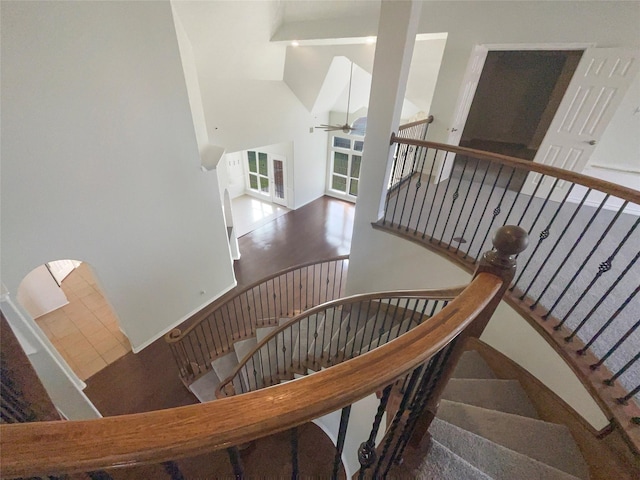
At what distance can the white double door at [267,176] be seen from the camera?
8.66 metres

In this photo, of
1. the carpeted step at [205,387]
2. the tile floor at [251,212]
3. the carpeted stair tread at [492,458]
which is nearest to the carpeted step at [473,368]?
the carpeted stair tread at [492,458]

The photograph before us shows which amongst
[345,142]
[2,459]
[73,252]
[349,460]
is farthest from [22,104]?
[345,142]

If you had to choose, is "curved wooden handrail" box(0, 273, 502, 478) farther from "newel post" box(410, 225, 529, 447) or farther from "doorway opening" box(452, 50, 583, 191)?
"doorway opening" box(452, 50, 583, 191)

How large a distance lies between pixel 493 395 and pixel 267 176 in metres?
8.59

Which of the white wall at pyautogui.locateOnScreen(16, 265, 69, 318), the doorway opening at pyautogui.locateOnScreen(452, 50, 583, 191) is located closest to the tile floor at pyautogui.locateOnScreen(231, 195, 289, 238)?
the white wall at pyautogui.locateOnScreen(16, 265, 69, 318)

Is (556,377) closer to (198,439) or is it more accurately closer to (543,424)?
(543,424)

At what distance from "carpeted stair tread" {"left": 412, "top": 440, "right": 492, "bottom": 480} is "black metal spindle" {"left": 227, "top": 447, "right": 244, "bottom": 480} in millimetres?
869

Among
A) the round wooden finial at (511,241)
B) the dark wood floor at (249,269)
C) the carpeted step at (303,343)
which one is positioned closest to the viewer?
the round wooden finial at (511,241)

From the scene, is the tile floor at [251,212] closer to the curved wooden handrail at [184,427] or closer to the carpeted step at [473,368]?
the carpeted step at [473,368]

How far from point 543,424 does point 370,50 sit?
5.77 metres

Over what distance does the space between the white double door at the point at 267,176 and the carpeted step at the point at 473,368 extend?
731 centimetres

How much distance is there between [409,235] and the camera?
2.88 meters

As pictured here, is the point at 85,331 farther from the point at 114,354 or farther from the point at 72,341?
the point at 114,354

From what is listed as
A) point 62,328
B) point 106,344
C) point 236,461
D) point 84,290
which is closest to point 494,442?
point 236,461
